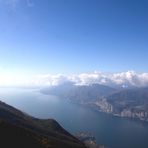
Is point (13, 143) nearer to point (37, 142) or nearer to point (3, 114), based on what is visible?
point (37, 142)

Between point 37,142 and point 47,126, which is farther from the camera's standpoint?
point 47,126

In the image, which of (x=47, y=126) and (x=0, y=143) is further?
(x=47, y=126)

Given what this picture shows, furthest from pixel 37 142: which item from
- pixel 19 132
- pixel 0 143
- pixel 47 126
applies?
pixel 47 126

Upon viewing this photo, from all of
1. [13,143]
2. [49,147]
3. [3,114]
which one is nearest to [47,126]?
[3,114]

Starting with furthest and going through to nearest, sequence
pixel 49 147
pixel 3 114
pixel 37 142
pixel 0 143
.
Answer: pixel 3 114 < pixel 49 147 < pixel 37 142 < pixel 0 143

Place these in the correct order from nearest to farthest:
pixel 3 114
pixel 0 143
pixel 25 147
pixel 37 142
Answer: pixel 0 143 → pixel 25 147 → pixel 37 142 → pixel 3 114

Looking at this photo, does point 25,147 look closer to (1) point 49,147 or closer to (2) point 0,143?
(2) point 0,143

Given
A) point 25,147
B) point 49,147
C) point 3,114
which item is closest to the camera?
point 25,147

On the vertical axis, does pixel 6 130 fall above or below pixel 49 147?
above

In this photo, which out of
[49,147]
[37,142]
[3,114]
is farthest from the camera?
[3,114]
